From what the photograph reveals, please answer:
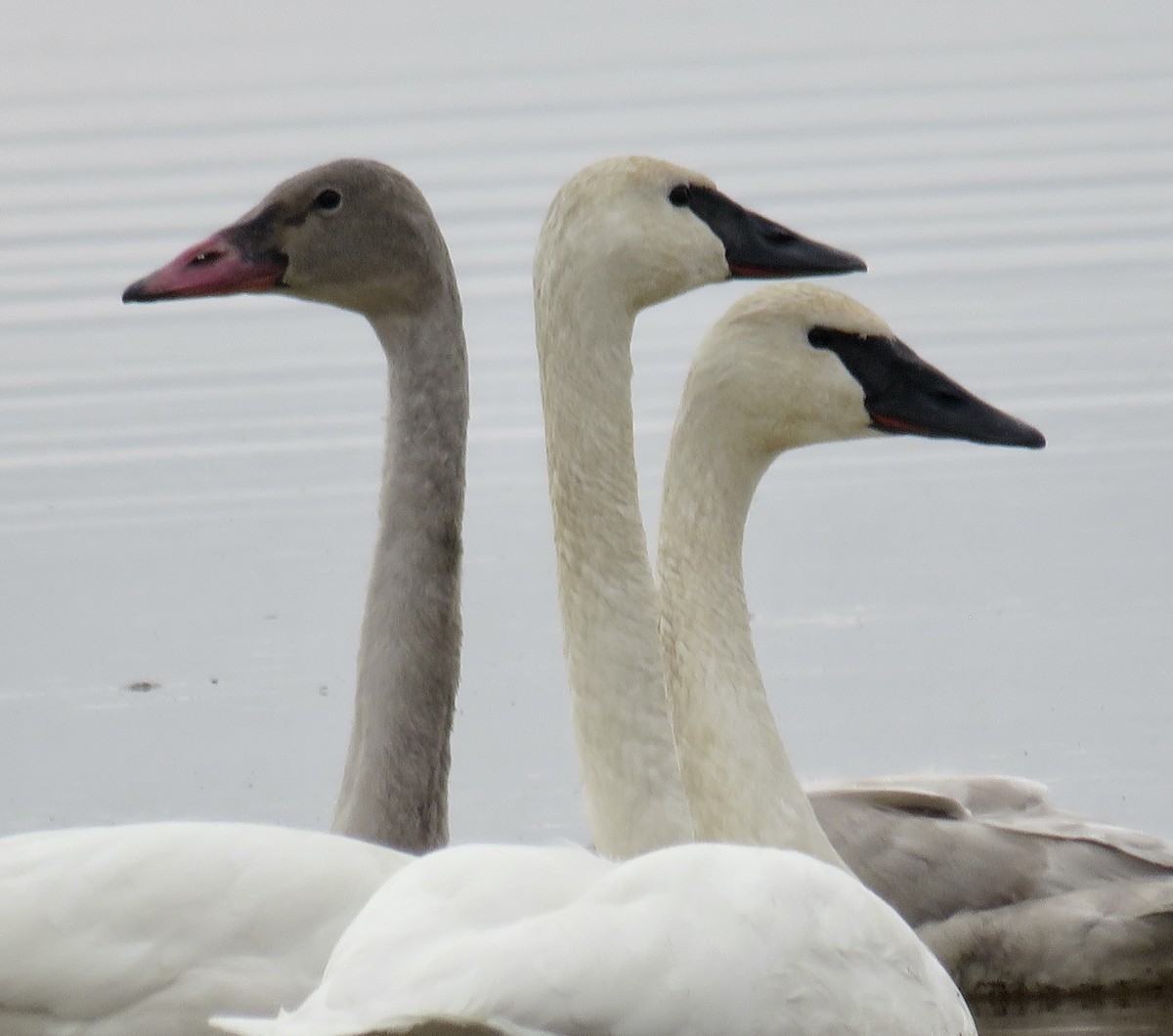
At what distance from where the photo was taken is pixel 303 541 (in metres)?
8.18

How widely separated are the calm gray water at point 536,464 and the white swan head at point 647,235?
4.52 feet

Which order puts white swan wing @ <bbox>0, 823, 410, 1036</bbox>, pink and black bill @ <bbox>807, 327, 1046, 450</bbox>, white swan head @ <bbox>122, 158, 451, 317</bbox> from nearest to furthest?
1. white swan wing @ <bbox>0, 823, 410, 1036</bbox>
2. pink and black bill @ <bbox>807, 327, 1046, 450</bbox>
3. white swan head @ <bbox>122, 158, 451, 317</bbox>

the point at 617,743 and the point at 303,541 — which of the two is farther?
the point at 303,541

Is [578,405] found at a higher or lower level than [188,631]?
higher

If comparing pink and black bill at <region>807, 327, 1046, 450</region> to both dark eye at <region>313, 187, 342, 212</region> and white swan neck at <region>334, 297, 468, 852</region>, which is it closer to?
white swan neck at <region>334, 297, 468, 852</region>

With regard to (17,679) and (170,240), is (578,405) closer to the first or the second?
(17,679)

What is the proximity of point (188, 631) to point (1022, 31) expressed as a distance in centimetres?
1348

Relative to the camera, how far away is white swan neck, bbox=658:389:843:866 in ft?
16.4

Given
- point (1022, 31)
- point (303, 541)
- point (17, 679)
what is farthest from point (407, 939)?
point (1022, 31)

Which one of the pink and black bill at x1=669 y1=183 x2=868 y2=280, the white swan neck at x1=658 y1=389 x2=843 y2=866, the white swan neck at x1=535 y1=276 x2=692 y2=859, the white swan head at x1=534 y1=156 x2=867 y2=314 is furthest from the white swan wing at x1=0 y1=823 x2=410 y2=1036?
the pink and black bill at x1=669 y1=183 x2=868 y2=280

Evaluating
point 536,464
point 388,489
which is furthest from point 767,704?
point 536,464

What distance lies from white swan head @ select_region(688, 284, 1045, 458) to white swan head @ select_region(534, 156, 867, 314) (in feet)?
0.28

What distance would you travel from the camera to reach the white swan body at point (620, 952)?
3.42 meters

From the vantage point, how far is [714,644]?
200 inches
